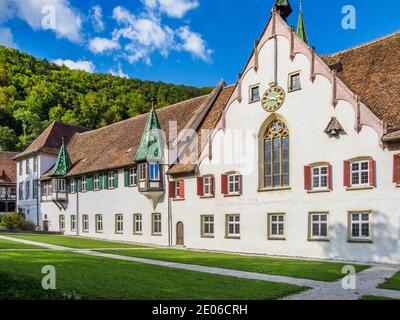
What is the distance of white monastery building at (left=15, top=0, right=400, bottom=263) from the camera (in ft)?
80.5

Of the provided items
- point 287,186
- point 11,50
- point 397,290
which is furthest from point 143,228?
point 11,50

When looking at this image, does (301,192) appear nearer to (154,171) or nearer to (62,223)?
Result: (154,171)

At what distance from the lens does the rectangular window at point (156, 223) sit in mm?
36719

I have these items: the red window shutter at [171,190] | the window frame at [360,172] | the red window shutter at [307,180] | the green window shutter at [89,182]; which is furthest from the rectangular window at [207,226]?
the green window shutter at [89,182]

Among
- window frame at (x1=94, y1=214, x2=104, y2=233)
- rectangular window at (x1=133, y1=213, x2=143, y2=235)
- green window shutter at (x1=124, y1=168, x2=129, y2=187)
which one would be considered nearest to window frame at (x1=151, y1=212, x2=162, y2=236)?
rectangular window at (x1=133, y1=213, x2=143, y2=235)

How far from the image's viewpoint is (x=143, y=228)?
125 feet

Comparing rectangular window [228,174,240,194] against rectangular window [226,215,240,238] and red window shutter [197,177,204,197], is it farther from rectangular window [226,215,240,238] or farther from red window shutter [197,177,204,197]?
red window shutter [197,177,204,197]

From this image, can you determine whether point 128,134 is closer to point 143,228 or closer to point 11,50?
point 143,228

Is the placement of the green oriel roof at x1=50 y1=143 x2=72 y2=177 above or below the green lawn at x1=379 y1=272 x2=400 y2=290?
above

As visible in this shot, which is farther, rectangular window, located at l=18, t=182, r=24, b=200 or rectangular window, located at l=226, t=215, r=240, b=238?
rectangular window, located at l=18, t=182, r=24, b=200

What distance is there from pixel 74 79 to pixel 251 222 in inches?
2980

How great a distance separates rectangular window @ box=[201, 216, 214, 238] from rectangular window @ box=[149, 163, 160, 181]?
5338mm

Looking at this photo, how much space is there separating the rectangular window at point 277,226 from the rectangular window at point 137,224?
43.1ft

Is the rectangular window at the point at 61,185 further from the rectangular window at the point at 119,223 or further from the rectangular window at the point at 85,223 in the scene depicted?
the rectangular window at the point at 119,223
